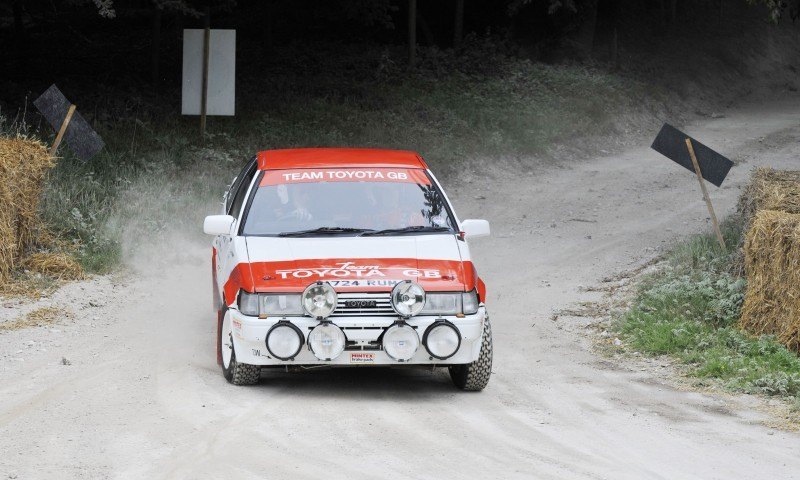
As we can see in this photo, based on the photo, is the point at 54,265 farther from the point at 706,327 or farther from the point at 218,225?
the point at 706,327

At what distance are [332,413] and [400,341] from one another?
718 mm

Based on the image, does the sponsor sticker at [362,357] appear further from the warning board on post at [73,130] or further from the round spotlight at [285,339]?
the warning board on post at [73,130]

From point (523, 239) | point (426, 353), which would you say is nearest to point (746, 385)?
point (426, 353)

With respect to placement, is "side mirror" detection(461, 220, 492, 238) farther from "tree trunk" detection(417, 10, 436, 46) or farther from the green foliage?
"tree trunk" detection(417, 10, 436, 46)

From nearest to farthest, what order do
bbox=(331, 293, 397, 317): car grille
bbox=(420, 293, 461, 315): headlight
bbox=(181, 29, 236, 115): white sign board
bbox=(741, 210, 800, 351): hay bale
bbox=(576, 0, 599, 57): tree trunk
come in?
bbox=(331, 293, 397, 317): car grille → bbox=(420, 293, 461, 315): headlight → bbox=(741, 210, 800, 351): hay bale → bbox=(181, 29, 236, 115): white sign board → bbox=(576, 0, 599, 57): tree trunk

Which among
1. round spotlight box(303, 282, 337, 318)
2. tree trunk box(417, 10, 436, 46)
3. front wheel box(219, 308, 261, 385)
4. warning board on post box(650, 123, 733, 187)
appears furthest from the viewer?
tree trunk box(417, 10, 436, 46)

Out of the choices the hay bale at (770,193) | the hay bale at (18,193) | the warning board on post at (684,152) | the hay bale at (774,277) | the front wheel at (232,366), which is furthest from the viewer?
the warning board on post at (684,152)

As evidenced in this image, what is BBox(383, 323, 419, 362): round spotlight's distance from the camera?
313 inches

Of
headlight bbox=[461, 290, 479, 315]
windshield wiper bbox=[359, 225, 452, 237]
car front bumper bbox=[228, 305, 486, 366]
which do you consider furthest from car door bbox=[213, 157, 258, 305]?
headlight bbox=[461, 290, 479, 315]

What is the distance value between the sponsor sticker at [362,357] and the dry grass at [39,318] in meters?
4.05

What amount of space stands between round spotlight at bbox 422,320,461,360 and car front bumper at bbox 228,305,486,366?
0.04 metres

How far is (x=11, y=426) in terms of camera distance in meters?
7.14

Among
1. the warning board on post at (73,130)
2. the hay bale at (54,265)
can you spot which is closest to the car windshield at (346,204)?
the hay bale at (54,265)

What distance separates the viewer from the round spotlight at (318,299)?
7895 mm
